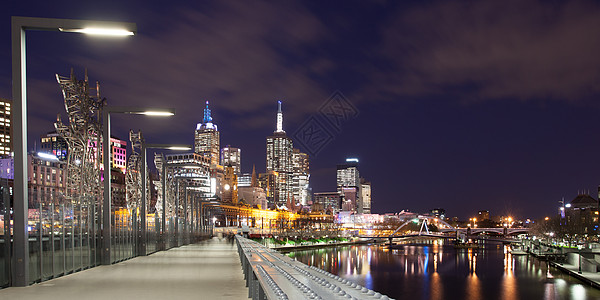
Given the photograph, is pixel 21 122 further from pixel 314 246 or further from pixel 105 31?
pixel 314 246

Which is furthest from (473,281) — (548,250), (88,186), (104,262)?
(104,262)

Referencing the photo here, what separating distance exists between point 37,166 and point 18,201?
3730 inches

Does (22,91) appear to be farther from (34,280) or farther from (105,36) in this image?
(34,280)

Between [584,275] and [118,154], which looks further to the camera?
[118,154]

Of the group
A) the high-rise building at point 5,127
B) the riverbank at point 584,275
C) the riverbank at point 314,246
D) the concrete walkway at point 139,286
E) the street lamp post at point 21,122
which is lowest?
the riverbank at point 314,246

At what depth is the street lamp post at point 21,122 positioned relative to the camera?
1232 centimetres

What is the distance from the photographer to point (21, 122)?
12.5 metres

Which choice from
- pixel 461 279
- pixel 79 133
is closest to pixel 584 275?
pixel 461 279

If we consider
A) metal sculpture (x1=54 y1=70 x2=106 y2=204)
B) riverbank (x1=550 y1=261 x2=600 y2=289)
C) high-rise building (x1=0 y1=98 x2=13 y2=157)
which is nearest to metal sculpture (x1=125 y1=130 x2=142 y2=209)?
metal sculpture (x1=54 y1=70 x2=106 y2=204)

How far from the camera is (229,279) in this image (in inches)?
579

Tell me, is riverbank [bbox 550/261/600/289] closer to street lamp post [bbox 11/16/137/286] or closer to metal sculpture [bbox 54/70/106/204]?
metal sculpture [bbox 54/70/106/204]

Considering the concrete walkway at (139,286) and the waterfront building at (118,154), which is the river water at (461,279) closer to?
the concrete walkway at (139,286)

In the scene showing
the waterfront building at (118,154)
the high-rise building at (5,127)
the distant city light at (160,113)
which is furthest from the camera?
the waterfront building at (118,154)

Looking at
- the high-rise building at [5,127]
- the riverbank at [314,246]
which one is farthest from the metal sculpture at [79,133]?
the high-rise building at [5,127]
